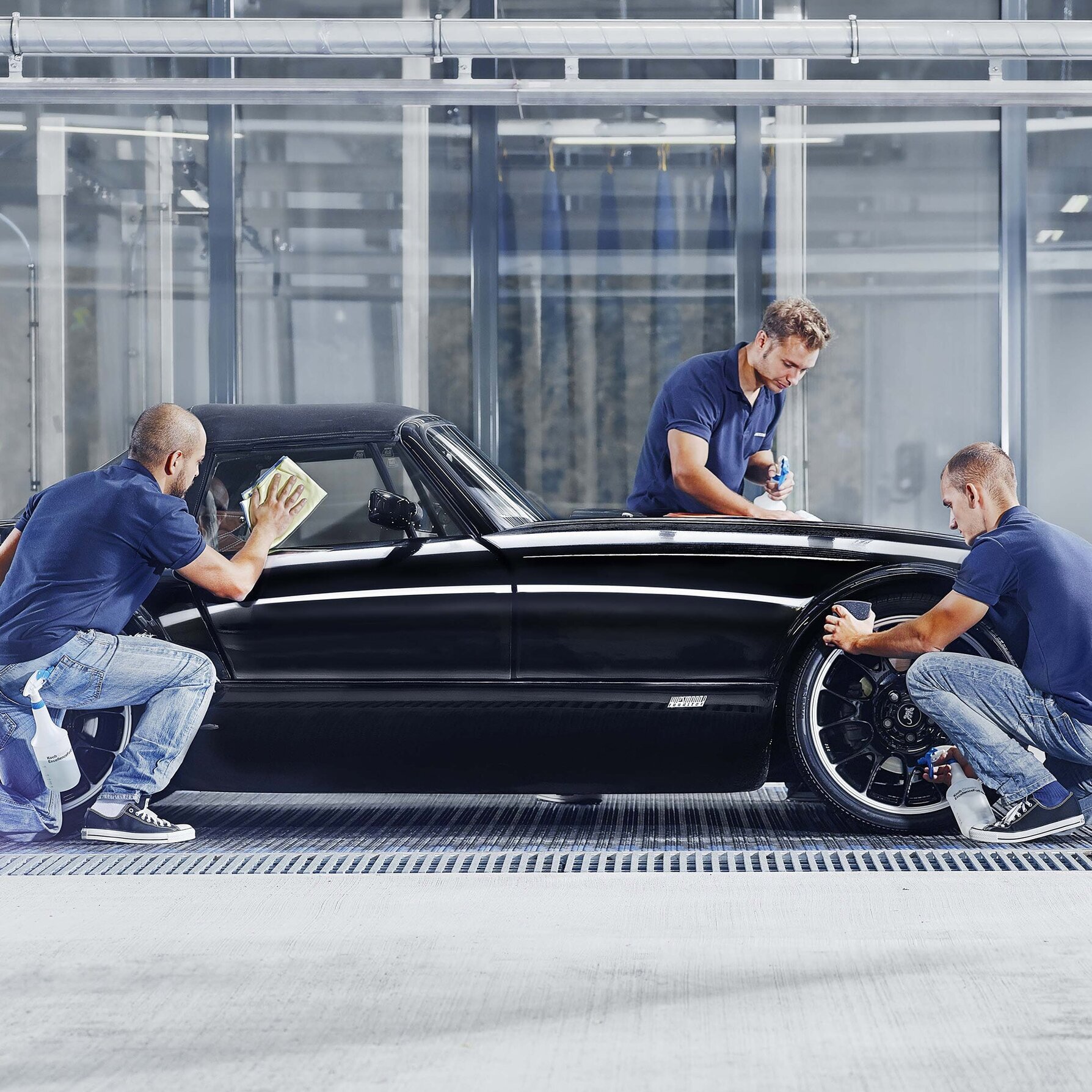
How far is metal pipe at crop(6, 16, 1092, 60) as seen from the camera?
21.9 feet

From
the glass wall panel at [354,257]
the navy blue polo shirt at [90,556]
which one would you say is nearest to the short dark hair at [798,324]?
the navy blue polo shirt at [90,556]

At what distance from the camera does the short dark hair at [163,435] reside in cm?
443

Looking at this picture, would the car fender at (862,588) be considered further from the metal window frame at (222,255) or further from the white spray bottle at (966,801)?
the metal window frame at (222,255)

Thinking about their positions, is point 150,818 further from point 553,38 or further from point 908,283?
point 908,283

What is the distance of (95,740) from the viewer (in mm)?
4680

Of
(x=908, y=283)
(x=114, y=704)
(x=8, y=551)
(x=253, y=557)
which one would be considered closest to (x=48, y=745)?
(x=114, y=704)

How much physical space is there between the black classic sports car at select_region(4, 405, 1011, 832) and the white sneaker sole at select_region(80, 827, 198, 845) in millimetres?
188

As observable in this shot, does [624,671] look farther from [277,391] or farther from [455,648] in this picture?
[277,391]

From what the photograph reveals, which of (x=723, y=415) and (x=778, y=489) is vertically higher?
(x=723, y=415)

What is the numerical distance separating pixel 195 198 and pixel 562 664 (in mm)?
5596

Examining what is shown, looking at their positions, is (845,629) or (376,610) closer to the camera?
(845,629)

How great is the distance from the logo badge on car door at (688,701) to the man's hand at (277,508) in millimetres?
1357

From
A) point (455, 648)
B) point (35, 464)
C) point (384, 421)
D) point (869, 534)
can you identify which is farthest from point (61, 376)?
point (869, 534)

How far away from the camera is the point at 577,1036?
8.93 feet
